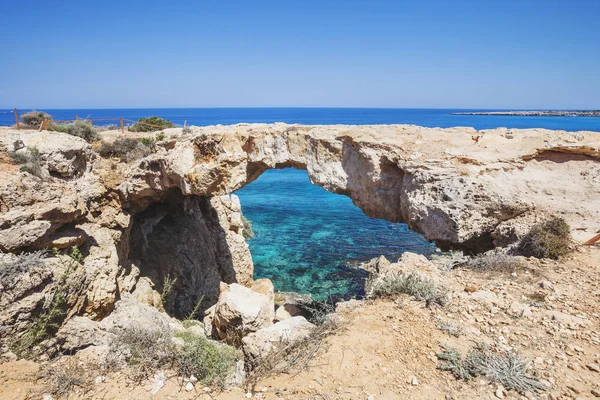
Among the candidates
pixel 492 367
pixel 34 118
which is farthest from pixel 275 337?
pixel 34 118

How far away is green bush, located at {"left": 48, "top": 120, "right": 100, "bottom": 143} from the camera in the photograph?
38.0ft

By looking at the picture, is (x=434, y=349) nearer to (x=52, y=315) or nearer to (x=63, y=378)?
(x=63, y=378)

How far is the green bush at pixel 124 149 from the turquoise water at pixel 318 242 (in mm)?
8490

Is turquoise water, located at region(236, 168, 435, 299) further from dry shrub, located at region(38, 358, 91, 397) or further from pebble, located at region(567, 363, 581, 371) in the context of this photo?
dry shrub, located at region(38, 358, 91, 397)

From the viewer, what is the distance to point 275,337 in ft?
18.4

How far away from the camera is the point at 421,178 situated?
7438 millimetres

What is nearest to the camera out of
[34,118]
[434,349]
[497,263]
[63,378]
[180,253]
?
[63,378]

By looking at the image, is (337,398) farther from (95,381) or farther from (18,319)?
(18,319)

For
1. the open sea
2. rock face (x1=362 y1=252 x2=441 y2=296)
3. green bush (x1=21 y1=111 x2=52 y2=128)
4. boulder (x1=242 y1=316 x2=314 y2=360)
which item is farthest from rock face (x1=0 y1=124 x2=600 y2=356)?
green bush (x1=21 y1=111 x2=52 y2=128)

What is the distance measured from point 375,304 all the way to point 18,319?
21.0ft

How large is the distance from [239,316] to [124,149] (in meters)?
6.79

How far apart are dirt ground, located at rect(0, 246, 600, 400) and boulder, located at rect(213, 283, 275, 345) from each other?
2.88 meters

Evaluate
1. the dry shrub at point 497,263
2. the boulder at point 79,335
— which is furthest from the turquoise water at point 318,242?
A: the boulder at point 79,335

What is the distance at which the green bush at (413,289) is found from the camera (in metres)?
5.40
